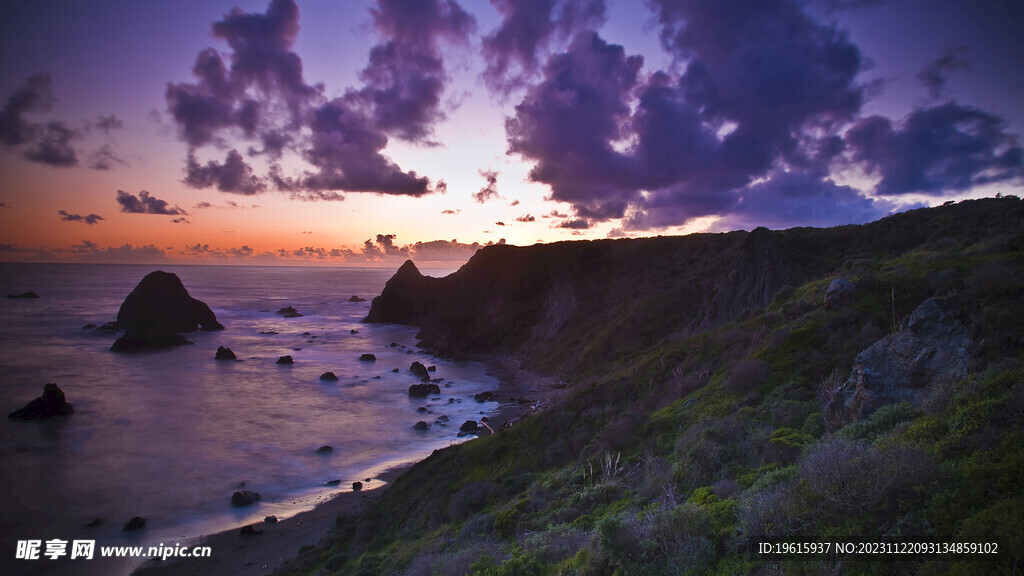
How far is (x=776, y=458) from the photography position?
7812 millimetres

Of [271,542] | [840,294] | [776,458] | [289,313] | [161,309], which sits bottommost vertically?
[271,542]

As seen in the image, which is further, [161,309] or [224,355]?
[161,309]

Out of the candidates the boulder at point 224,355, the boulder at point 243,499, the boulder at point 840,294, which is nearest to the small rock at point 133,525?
the boulder at point 243,499

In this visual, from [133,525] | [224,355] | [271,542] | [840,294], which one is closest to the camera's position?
[840,294]

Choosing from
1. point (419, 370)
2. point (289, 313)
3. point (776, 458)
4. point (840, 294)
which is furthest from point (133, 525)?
point (289, 313)

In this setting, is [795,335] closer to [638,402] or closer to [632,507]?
[638,402]

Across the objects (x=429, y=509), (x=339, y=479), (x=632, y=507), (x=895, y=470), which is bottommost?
(x=339, y=479)

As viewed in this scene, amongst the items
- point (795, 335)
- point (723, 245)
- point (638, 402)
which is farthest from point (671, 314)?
point (795, 335)

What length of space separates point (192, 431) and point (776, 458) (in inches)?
1477

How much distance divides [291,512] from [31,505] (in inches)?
503

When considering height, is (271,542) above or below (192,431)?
above

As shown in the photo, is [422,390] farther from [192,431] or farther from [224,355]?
Answer: [224,355]

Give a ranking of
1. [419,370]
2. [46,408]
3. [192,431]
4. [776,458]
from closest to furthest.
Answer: [776,458]
[192,431]
[46,408]
[419,370]

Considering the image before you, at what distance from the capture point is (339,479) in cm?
2505
